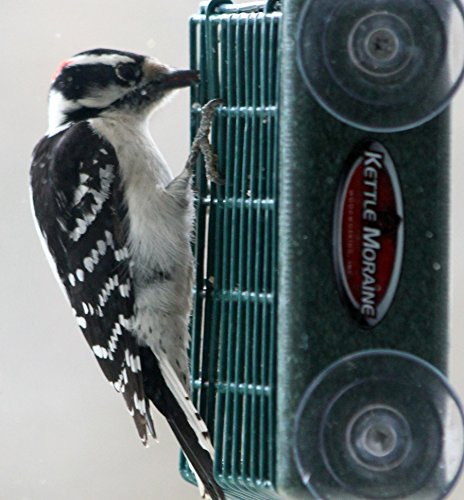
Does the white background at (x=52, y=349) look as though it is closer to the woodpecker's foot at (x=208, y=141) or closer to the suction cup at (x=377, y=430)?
the woodpecker's foot at (x=208, y=141)

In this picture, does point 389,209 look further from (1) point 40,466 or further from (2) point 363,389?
(1) point 40,466

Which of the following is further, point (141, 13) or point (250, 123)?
point (141, 13)

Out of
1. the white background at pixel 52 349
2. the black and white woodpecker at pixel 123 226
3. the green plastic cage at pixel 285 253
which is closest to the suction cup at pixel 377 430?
the green plastic cage at pixel 285 253

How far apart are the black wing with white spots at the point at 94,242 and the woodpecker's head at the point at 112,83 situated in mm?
108

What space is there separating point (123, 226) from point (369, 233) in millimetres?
889

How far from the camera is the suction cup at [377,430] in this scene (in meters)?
3.03

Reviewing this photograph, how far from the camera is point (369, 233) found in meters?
3.13

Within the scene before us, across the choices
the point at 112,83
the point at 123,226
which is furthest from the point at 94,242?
the point at 112,83

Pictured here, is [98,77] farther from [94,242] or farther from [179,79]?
[94,242]

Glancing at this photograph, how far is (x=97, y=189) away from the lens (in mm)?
3777

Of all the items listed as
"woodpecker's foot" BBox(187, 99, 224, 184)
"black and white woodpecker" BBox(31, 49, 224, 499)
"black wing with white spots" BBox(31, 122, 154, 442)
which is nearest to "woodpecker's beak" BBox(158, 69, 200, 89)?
"black and white woodpecker" BBox(31, 49, 224, 499)

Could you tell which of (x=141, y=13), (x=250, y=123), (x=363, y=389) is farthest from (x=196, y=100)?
(x=141, y=13)

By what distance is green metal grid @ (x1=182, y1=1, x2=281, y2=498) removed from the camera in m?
3.29

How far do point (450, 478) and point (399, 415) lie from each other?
0.56 ft
